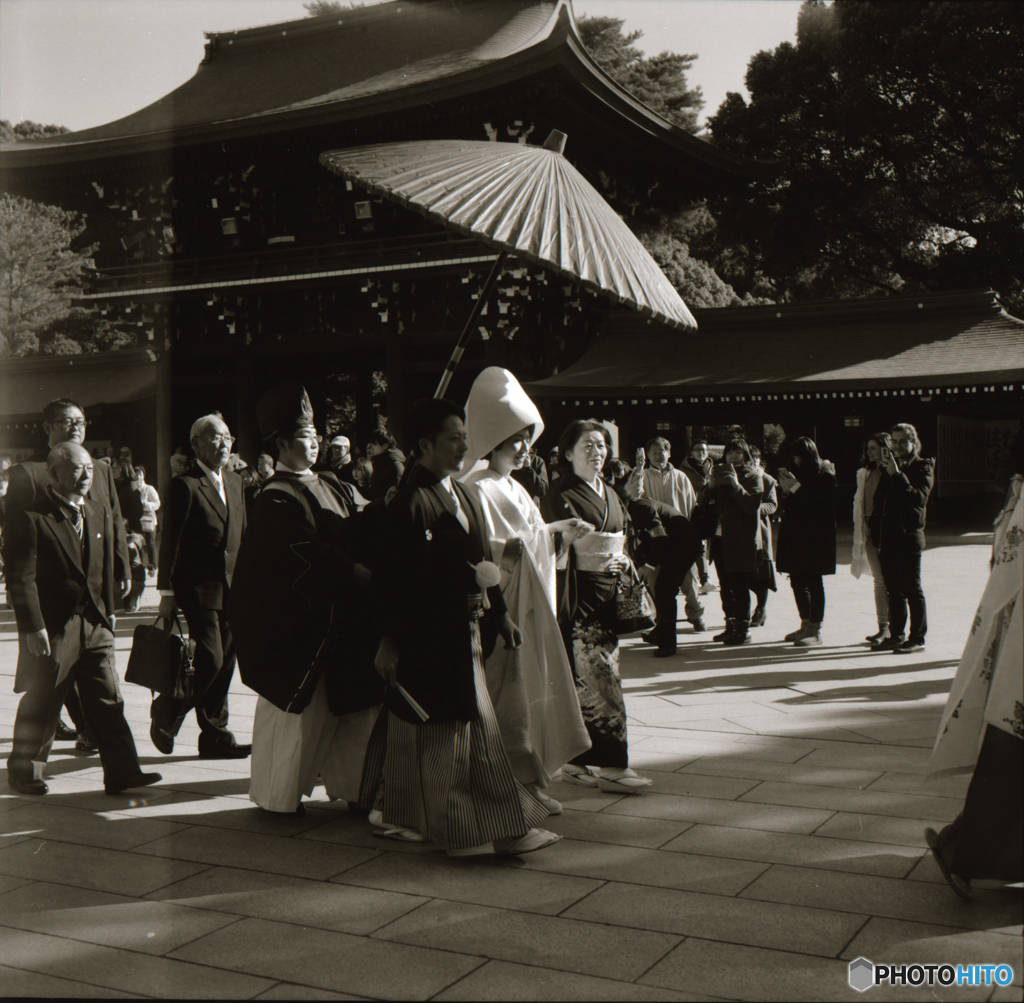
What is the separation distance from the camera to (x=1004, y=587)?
292 centimetres

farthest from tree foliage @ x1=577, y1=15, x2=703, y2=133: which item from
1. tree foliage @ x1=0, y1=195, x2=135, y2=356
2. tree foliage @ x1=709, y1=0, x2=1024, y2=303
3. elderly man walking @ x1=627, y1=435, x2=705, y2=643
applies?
elderly man walking @ x1=627, y1=435, x2=705, y2=643

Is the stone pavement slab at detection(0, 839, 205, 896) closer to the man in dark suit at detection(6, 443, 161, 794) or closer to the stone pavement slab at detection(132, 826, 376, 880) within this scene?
the stone pavement slab at detection(132, 826, 376, 880)

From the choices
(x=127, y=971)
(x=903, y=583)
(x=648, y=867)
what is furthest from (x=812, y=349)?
(x=127, y=971)

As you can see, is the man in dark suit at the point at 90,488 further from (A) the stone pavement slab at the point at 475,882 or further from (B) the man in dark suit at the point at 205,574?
(A) the stone pavement slab at the point at 475,882

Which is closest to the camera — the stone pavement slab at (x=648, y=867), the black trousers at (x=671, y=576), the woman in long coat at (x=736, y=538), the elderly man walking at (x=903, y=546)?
the stone pavement slab at (x=648, y=867)

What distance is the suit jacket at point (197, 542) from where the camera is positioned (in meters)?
4.61

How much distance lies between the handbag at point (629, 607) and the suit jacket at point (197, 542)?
1.69 metres

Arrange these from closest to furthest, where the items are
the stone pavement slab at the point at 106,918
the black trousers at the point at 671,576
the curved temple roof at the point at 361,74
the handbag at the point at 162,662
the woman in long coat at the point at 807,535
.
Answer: the stone pavement slab at the point at 106,918 → the handbag at the point at 162,662 → the black trousers at the point at 671,576 → the woman in long coat at the point at 807,535 → the curved temple roof at the point at 361,74

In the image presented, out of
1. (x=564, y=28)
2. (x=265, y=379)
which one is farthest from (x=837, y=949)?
(x=265, y=379)

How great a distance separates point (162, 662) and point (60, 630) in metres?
0.52

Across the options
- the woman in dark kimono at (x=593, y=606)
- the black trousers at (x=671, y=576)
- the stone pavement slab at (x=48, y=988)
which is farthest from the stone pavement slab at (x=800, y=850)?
the black trousers at (x=671, y=576)

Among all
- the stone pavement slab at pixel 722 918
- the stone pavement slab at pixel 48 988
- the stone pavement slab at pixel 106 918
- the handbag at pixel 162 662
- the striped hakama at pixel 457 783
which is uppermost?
the handbag at pixel 162 662

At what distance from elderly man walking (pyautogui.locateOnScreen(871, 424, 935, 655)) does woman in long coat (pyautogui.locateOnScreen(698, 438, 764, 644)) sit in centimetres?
87

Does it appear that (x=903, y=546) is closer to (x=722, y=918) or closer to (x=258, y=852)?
(x=722, y=918)
